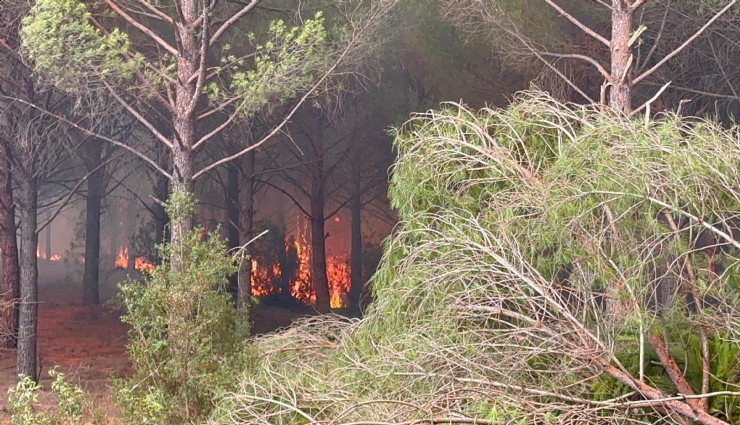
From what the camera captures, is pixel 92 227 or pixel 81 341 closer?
pixel 81 341

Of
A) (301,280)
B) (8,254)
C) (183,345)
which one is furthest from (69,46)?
(301,280)

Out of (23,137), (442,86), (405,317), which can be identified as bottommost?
(405,317)

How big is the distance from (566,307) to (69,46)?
589 cm

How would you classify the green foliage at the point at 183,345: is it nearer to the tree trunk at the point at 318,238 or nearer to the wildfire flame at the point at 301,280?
the tree trunk at the point at 318,238

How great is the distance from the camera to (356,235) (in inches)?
737

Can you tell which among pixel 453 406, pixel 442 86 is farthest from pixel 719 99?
pixel 453 406

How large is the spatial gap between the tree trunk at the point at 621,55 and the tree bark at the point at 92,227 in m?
11.0

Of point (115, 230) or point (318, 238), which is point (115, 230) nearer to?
point (115, 230)

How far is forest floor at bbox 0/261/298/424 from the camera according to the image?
38.7 feet

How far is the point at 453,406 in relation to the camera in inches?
200

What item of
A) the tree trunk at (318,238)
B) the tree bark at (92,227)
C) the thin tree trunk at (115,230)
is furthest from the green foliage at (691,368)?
the thin tree trunk at (115,230)

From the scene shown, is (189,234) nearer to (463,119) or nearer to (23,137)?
(463,119)

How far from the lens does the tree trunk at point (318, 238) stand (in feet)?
53.6

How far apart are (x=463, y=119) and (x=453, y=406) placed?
2.31 m
